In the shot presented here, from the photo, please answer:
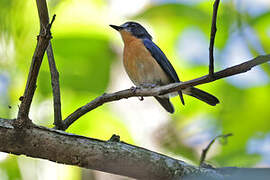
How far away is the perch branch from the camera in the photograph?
197 centimetres

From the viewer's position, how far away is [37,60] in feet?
6.98

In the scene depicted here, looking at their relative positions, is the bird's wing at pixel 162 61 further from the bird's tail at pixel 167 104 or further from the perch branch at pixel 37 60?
the perch branch at pixel 37 60

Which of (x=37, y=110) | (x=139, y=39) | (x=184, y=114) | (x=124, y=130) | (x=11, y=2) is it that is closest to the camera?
(x=11, y=2)

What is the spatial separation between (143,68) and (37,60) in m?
3.53

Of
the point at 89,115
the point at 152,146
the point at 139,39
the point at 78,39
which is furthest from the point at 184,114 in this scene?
the point at 139,39

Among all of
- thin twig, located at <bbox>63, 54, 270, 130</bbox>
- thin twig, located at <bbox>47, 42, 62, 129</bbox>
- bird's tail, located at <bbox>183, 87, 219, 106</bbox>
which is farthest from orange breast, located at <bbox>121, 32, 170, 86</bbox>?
thin twig, located at <bbox>47, 42, 62, 129</bbox>

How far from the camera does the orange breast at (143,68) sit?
5.57 metres

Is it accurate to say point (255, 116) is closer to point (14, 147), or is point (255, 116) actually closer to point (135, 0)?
point (135, 0)

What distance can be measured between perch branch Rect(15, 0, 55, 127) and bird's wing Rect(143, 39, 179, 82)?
3159 mm

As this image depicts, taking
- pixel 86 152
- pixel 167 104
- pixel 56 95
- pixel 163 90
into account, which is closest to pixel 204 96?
pixel 167 104

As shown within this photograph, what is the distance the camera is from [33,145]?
232cm

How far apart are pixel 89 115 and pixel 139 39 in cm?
274

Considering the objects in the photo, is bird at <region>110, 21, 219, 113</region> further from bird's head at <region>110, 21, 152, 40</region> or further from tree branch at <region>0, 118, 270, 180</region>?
tree branch at <region>0, 118, 270, 180</region>

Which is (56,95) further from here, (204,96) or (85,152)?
(204,96)
